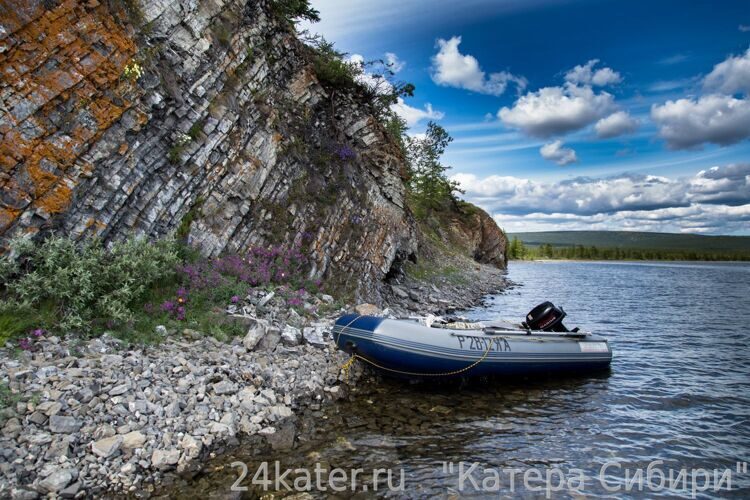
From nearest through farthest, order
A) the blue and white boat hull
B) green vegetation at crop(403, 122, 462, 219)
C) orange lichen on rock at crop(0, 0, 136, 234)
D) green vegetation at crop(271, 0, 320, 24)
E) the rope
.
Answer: orange lichen on rock at crop(0, 0, 136, 234)
the blue and white boat hull
the rope
green vegetation at crop(271, 0, 320, 24)
green vegetation at crop(403, 122, 462, 219)

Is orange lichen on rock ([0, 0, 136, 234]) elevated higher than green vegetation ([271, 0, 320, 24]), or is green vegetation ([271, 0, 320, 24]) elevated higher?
green vegetation ([271, 0, 320, 24])

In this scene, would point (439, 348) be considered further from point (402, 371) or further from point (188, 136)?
point (188, 136)

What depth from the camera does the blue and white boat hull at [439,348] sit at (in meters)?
8.46

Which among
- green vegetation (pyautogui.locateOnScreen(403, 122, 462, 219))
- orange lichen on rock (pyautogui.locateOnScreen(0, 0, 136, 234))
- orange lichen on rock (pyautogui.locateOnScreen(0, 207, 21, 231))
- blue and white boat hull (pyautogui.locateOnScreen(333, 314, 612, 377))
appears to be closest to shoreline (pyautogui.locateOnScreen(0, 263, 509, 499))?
blue and white boat hull (pyautogui.locateOnScreen(333, 314, 612, 377))

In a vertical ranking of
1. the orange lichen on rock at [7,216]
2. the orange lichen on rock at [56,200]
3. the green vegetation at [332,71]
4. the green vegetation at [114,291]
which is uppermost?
the green vegetation at [332,71]

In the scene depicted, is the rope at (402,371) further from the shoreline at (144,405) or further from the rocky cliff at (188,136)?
the rocky cliff at (188,136)

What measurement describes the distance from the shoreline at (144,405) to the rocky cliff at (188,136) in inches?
128

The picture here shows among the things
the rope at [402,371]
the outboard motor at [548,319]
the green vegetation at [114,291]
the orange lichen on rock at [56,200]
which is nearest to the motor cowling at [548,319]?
the outboard motor at [548,319]

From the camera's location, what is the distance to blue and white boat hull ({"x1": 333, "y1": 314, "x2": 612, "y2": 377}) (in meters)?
8.46

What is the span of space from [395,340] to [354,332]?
2.87 ft

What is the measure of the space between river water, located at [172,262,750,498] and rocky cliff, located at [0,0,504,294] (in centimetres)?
646

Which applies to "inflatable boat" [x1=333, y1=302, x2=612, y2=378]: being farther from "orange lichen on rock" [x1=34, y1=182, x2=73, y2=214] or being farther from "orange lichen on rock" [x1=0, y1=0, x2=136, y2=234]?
"orange lichen on rock" [x1=0, y1=0, x2=136, y2=234]

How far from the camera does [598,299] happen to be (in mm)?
26109

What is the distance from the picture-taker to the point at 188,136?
35.6 ft
